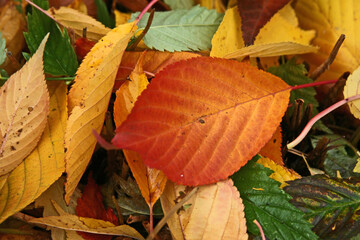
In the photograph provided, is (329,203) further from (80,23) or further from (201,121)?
(80,23)

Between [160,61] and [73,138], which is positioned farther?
[160,61]

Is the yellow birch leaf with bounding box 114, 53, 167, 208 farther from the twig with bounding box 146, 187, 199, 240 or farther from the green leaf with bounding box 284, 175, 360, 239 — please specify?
the green leaf with bounding box 284, 175, 360, 239

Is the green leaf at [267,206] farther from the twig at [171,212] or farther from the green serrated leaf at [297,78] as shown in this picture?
the green serrated leaf at [297,78]

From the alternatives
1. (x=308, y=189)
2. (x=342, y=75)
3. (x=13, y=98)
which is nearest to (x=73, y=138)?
(x=13, y=98)

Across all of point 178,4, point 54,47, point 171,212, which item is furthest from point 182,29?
point 171,212

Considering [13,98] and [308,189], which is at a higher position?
[13,98]

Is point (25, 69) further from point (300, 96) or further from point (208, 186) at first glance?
point (300, 96)

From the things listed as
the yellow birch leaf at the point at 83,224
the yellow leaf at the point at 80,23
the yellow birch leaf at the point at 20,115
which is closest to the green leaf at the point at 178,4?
the yellow leaf at the point at 80,23
